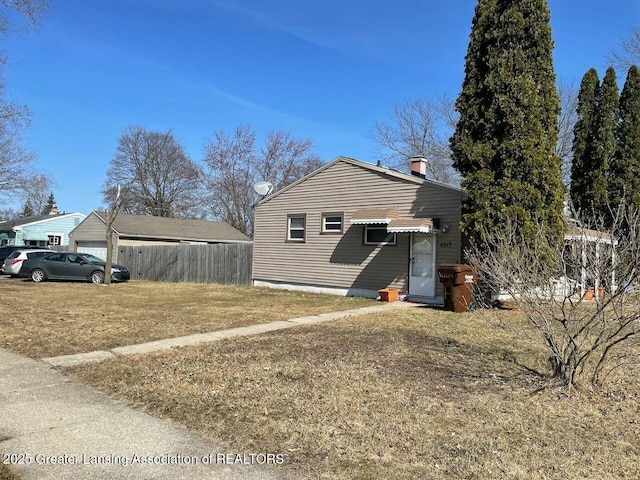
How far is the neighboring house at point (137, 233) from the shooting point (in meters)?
30.3

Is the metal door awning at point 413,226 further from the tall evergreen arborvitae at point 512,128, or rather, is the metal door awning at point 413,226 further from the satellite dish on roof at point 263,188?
the satellite dish on roof at point 263,188

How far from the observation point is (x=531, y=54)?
11898mm

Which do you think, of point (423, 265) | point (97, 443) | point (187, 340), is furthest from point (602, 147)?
point (97, 443)

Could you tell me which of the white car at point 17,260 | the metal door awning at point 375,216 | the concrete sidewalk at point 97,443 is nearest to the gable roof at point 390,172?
the metal door awning at point 375,216

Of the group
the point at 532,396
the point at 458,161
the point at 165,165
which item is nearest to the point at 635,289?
the point at 532,396

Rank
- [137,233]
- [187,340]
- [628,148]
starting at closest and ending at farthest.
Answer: [187,340] < [628,148] < [137,233]

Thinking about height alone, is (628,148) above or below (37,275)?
above

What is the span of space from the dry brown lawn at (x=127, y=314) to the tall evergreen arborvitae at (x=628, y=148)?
1237 centimetres

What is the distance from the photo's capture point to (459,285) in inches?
456

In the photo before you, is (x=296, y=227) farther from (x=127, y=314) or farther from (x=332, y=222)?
(x=127, y=314)

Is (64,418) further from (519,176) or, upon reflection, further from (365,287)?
(365,287)

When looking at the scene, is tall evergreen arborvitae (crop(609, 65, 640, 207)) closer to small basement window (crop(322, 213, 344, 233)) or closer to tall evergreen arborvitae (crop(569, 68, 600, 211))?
tall evergreen arborvitae (crop(569, 68, 600, 211))

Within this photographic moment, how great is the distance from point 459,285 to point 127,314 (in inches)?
304

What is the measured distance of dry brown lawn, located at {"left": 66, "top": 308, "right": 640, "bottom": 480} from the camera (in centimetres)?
343
